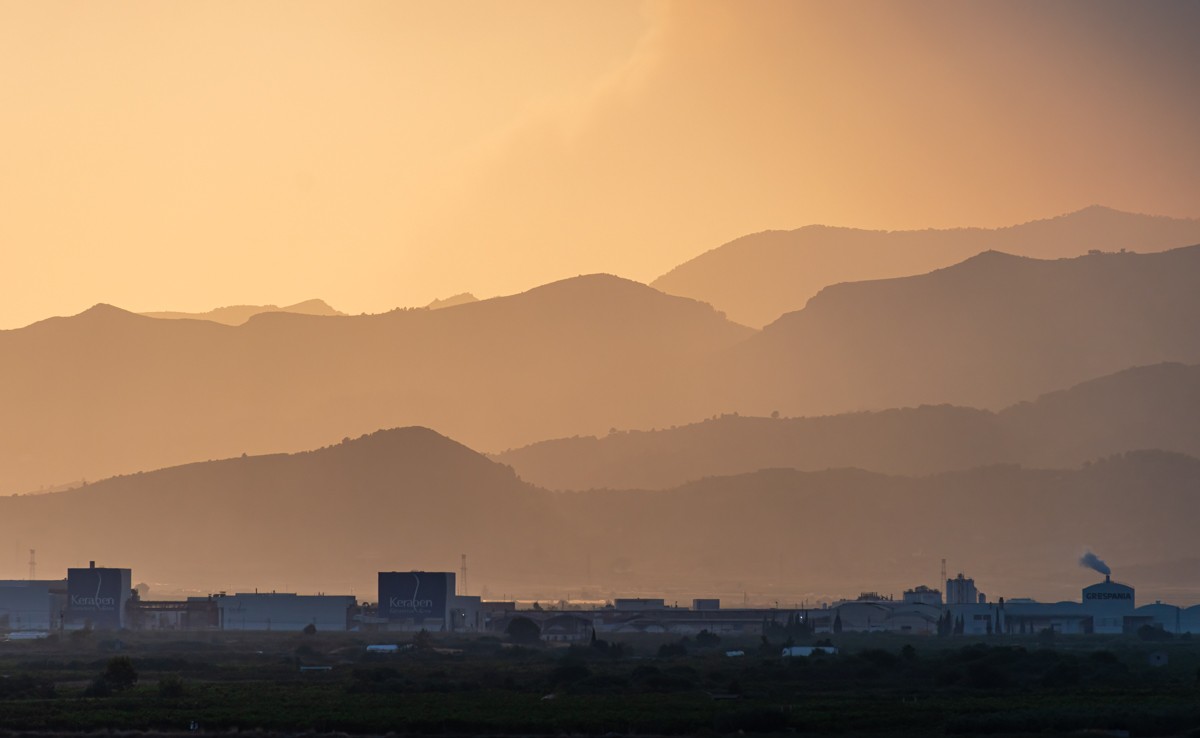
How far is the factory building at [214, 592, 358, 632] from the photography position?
184375 millimetres

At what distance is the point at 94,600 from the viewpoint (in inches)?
7156

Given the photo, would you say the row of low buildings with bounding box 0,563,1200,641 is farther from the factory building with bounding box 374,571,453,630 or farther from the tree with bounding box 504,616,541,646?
the tree with bounding box 504,616,541,646

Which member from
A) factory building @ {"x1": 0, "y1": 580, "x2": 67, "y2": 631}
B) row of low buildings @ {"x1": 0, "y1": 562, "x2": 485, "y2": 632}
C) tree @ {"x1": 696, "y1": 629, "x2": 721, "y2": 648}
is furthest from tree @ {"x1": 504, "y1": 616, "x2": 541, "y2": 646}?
factory building @ {"x1": 0, "y1": 580, "x2": 67, "y2": 631}

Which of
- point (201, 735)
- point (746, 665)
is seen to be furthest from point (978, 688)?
point (201, 735)

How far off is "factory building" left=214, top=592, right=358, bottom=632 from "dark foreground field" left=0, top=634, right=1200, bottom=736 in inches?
1613

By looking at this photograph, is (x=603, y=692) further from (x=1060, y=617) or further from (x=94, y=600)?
(x=94, y=600)

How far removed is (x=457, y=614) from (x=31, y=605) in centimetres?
3813

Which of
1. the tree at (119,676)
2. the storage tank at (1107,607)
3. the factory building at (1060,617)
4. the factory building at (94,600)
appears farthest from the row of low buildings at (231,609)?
the tree at (119,676)

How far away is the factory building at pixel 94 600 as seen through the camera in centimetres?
18138

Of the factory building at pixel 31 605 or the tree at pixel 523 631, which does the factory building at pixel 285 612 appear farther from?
the tree at pixel 523 631

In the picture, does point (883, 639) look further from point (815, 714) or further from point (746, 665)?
point (815, 714)

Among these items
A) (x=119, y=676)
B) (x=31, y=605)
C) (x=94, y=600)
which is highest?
(x=94, y=600)

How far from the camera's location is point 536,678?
110 m

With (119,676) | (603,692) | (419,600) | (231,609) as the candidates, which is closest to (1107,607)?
(419,600)
